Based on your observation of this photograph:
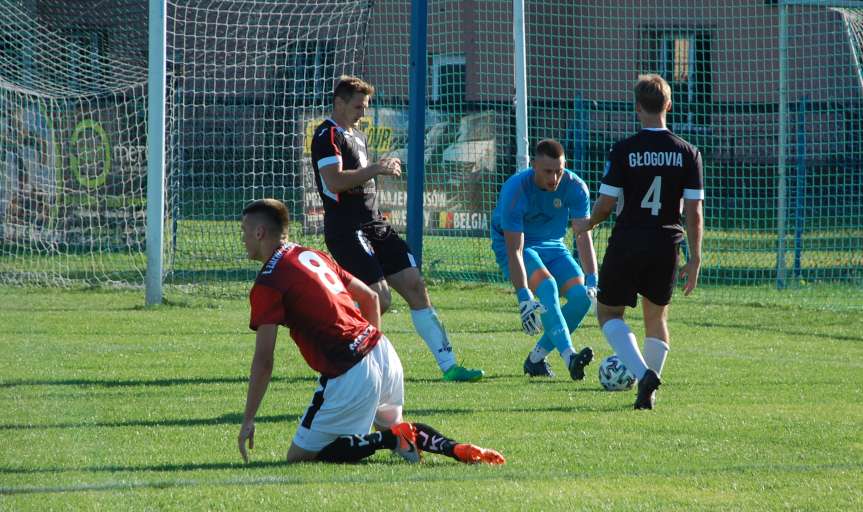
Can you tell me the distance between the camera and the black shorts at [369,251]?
8.05m

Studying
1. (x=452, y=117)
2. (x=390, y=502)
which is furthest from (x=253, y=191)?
(x=390, y=502)

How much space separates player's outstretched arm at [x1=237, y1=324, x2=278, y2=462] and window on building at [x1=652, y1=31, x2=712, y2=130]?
42.1ft

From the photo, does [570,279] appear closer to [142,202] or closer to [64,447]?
[64,447]

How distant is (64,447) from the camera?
5945 mm

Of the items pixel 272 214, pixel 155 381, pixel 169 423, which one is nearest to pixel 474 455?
pixel 272 214

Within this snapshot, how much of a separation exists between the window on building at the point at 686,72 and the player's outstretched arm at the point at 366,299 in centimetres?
1197

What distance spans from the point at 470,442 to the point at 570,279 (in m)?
3.06

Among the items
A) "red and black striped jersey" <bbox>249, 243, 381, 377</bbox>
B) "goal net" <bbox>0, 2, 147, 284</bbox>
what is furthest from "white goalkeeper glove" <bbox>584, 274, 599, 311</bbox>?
"goal net" <bbox>0, 2, 147, 284</bbox>

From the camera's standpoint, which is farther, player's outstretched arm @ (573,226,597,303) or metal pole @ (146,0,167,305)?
metal pole @ (146,0,167,305)

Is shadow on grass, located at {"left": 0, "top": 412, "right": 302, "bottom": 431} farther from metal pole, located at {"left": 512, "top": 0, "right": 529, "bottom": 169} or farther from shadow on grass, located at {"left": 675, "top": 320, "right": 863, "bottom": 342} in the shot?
metal pole, located at {"left": 512, "top": 0, "right": 529, "bottom": 169}

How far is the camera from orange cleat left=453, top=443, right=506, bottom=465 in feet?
18.1

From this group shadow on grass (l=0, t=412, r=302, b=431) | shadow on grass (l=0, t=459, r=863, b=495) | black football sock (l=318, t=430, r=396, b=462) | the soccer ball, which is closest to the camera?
shadow on grass (l=0, t=459, r=863, b=495)

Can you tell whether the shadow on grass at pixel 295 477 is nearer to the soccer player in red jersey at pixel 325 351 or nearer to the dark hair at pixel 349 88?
the soccer player in red jersey at pixel 325 351

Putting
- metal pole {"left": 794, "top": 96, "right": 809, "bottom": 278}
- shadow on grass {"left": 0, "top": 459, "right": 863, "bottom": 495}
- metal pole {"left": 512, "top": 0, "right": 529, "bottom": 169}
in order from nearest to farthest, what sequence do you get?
shadow on grass {"left": 0, "top": 459, "right": 863, "bottom": 495} → metal pole {"left": 512, "top": 0, "right": 529, "bottom": 169} → metal pole {"left": 794, "top": 96, "right": 809, "bottom": 278}
